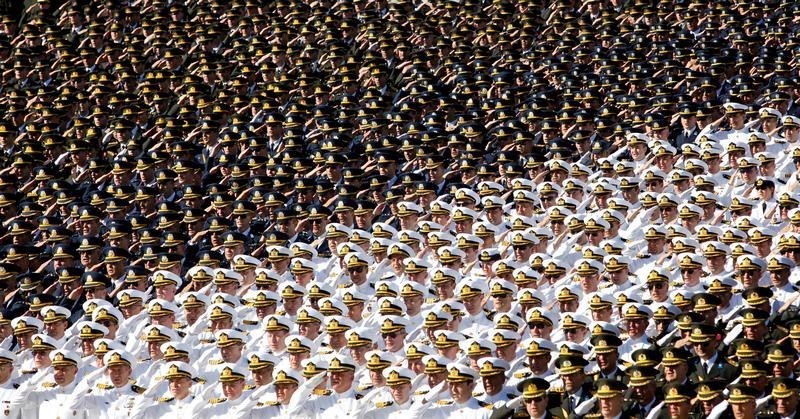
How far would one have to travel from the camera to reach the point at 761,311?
2309cm

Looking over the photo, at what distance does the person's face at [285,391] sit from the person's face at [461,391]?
6.52ft

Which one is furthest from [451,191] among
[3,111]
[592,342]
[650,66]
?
[3,111]

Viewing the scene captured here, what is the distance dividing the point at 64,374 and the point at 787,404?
9474mm

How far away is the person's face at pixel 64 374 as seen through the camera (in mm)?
25500

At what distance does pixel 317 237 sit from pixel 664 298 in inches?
253

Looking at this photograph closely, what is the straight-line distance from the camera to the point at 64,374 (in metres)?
25.5

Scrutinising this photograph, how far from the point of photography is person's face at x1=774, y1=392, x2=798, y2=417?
21.0 meters

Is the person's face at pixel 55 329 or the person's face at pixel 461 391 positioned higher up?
the person's face at pixel 55 329

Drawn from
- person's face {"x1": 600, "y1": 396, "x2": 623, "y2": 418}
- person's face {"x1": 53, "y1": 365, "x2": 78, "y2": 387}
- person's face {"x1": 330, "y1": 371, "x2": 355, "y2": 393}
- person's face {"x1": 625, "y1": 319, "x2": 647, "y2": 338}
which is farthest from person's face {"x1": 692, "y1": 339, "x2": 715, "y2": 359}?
person's face {"x1": 53, "y1": 365, "x2": 78, "y2": 387}

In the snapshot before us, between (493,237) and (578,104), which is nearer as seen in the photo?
(493,237)

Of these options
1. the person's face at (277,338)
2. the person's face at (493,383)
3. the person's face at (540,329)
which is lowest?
the person's face at (493,383)

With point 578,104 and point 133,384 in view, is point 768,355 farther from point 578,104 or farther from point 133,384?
point 578,104

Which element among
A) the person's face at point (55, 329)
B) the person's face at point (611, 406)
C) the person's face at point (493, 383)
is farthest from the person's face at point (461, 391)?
the person's face at point (55, 329)

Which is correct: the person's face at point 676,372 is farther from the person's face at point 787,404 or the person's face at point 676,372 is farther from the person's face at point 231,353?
the person's face at point 231,353
